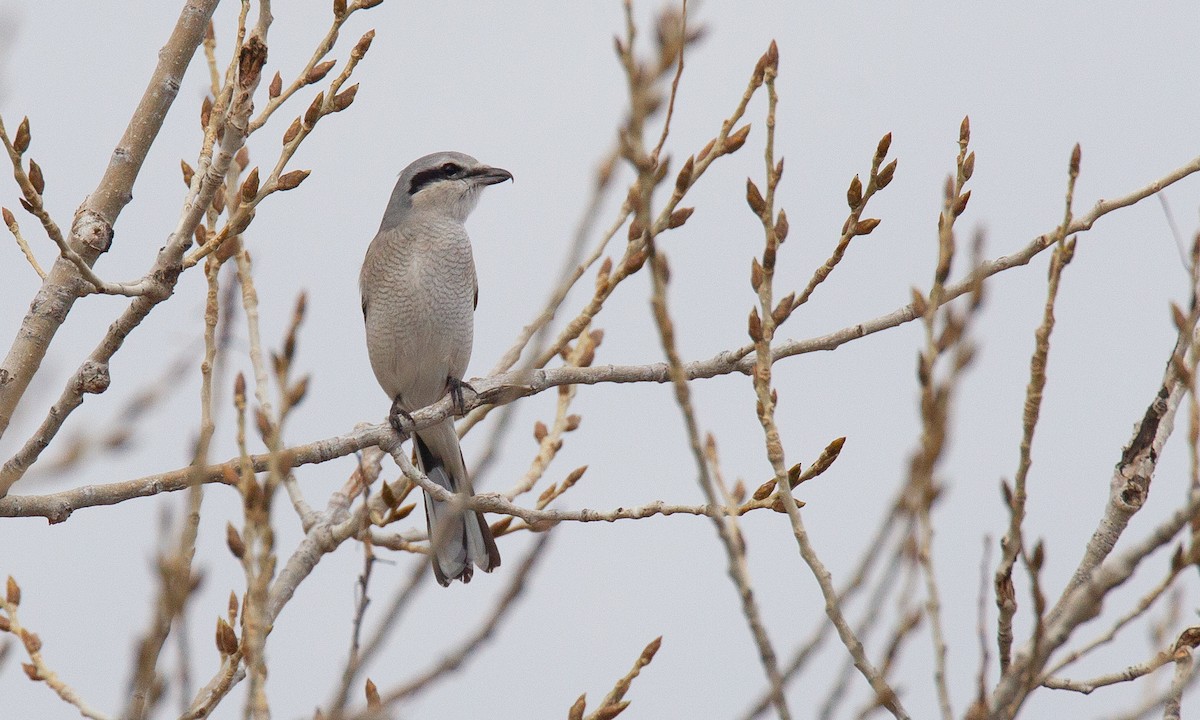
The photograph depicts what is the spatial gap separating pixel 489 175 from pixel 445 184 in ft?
0.74

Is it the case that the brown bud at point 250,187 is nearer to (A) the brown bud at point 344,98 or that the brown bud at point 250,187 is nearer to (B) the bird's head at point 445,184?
(A) the brown bud at point 344,98

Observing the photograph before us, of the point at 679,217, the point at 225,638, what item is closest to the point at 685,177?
the point at 679,217

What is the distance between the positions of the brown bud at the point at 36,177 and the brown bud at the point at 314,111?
0.59 m

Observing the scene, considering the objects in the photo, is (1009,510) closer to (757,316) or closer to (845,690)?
(845,690)

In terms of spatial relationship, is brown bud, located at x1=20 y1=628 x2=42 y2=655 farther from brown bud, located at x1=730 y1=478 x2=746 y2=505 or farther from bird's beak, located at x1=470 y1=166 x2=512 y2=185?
bird's beak, located at x1=470 y1=166 x2=512 y2=185

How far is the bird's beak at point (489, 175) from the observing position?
6234mm

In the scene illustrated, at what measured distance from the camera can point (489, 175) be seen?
6254mm

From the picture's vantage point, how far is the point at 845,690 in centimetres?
174

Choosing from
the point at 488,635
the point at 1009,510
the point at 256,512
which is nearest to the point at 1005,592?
the point at 1009,510

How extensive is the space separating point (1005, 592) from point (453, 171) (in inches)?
180

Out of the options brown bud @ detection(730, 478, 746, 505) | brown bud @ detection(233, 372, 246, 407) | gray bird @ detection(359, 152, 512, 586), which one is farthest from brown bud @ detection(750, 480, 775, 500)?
gray bird @ detection(359, 152, 512, 586)

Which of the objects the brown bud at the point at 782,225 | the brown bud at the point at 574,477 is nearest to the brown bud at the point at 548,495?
the brown bud at the point at 574,477

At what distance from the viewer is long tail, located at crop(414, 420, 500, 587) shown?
200 inches

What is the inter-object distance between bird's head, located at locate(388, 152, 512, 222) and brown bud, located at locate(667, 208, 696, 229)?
10.2ft
